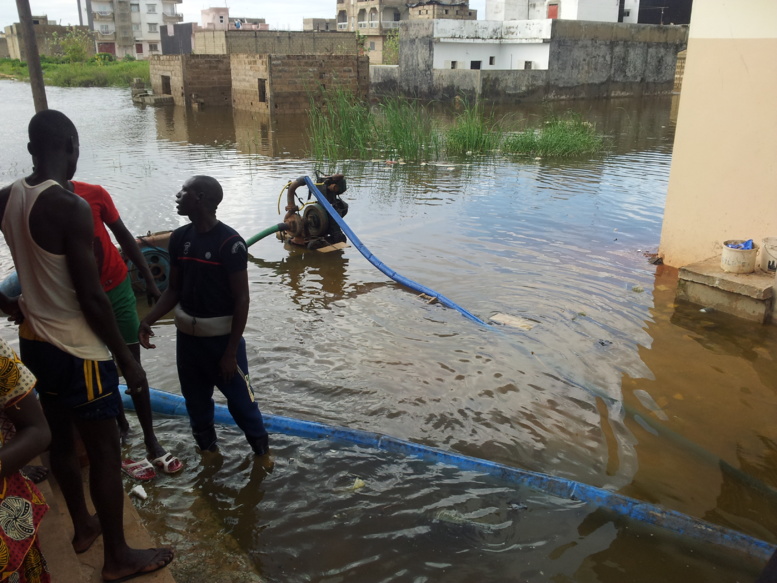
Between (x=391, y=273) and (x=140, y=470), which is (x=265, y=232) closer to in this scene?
(x=391, y=273)

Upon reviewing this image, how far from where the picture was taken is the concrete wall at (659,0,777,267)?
600cm

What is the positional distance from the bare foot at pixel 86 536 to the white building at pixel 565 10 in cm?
4302

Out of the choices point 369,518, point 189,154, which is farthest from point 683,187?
point 189,154

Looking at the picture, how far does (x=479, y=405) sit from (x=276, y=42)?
111 ft

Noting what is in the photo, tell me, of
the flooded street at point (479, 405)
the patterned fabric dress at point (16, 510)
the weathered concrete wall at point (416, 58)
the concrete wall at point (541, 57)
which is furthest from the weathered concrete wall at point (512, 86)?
the patterned fabric dress at point (16, 510)

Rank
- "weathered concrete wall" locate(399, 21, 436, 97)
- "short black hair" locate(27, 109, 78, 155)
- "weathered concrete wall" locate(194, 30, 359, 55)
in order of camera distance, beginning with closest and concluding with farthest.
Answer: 1. "short black hair" locate(27, 109, 78, 155)
2. "weathered concrete wall" locate(399, 21, 436, 97)
3. "weathered concrete wall" locate(194, 30, 359, 55)

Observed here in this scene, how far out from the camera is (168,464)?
3.54 m

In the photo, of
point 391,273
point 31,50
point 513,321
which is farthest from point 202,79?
point 513,321

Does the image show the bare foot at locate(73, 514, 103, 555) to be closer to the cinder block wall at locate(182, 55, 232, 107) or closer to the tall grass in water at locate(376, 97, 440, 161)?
the tall grass in water at locate(376, 97, 440, 161)

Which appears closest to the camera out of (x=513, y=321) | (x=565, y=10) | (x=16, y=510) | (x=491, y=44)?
(x=16, y=510)

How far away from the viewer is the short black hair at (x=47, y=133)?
2445 millimetres

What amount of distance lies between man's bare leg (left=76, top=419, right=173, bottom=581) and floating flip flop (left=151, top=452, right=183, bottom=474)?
1.01 m

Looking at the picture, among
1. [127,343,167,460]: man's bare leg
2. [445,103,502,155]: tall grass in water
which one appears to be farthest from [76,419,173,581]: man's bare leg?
[445,103,502,155]: tall grass in water

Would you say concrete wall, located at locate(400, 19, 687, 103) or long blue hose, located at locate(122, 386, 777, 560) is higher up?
concrete wall, located at locate(400, 19, 687, 103)
